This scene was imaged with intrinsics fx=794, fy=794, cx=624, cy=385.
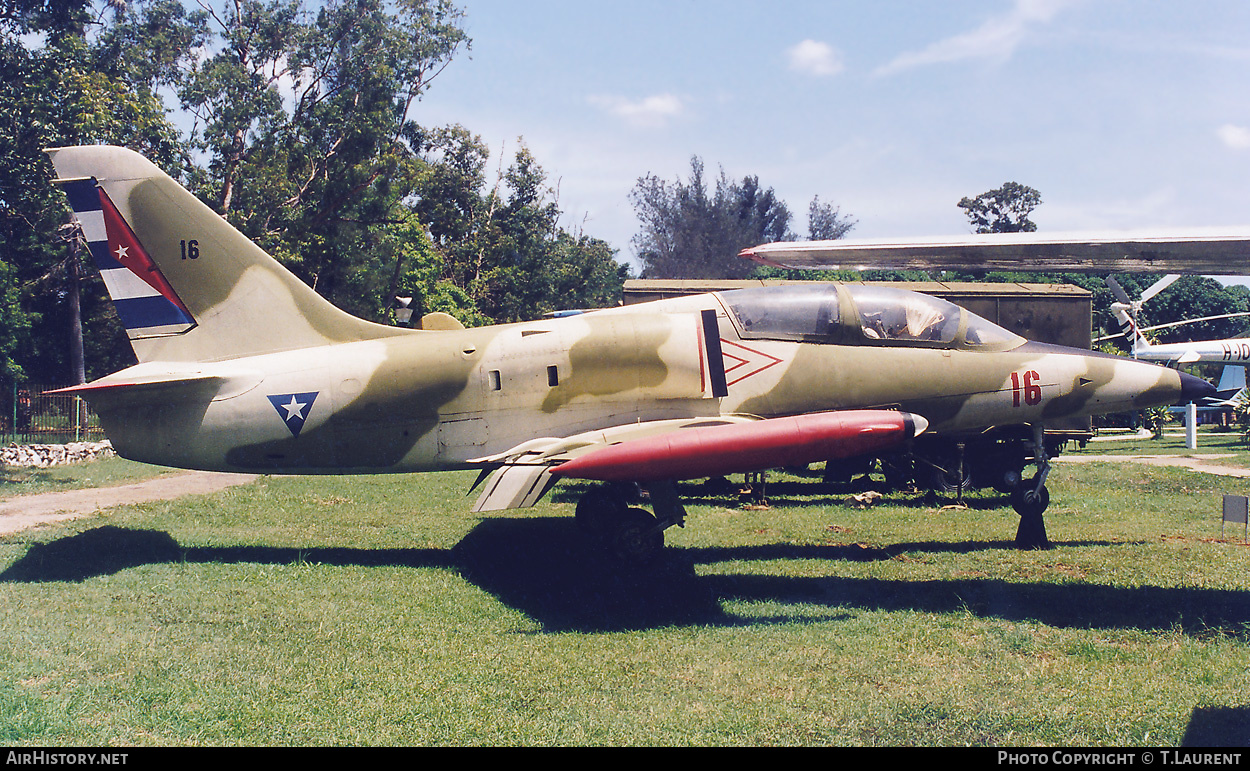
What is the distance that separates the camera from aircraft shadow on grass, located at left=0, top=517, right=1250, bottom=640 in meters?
7.40

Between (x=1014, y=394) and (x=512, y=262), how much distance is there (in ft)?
112

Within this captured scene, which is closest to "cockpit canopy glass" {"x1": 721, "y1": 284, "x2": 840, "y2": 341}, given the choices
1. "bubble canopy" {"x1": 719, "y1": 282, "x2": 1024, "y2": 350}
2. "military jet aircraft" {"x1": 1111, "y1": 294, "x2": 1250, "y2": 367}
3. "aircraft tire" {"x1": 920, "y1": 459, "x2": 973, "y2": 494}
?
"bubble canopy" {"x1": 719, "y1": 282, "x2": 1024, "y2": 350}

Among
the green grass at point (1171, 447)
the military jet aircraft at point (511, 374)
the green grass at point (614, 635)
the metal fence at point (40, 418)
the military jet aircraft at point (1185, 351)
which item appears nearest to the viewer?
the green grass at point (614, 635)

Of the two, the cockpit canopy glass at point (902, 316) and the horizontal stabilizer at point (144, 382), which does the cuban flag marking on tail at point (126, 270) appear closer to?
the horizontal stabilizer at point (144, 382)

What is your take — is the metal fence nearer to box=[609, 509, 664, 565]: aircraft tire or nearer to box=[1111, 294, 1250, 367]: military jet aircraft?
box=[609, 509, 664, 565]: aircraft tire

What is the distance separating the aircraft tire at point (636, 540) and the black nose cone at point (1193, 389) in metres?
6.32

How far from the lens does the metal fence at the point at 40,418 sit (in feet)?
71.8

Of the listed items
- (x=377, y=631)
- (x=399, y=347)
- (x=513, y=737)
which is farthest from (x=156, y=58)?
(x=513, y=737)

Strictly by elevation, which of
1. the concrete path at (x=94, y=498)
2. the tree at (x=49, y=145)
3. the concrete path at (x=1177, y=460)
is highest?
the tree at (x=49, y=145)

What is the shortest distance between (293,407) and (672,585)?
4732 millimetres

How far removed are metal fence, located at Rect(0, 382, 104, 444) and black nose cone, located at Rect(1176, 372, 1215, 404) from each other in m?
24.4

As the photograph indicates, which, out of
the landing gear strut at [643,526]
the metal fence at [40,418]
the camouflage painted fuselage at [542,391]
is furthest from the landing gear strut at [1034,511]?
the metal fence at [40,418]

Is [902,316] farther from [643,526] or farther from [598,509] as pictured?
[598,509]

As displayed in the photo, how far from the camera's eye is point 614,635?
6.98 meters
